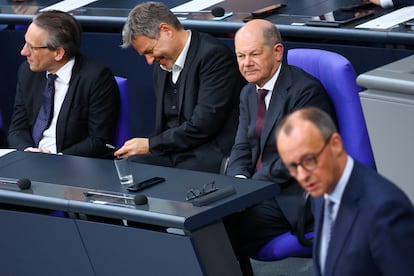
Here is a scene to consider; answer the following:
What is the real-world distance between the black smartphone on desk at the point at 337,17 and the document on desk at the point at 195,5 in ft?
2.97

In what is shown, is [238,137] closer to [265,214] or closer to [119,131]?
[265,214]

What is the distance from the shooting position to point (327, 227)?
316 centimetres

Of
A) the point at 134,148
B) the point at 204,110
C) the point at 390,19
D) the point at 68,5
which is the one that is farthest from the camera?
the point at 68,5

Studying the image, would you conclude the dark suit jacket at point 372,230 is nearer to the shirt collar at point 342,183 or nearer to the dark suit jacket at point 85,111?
the shirt collar at point 342,183

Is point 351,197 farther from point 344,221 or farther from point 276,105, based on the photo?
point 276,105

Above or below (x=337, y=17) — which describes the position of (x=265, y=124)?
below

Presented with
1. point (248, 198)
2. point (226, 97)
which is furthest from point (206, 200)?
point (226, 97)

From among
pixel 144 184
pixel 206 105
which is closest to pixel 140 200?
pixel 144 184

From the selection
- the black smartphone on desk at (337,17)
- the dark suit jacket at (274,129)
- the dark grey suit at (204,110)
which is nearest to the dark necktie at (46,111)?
the dark grey suit at (204,110)

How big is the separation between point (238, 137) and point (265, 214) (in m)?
0.48

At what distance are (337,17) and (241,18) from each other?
23.0 inches

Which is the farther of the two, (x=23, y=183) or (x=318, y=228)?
(x=23, y=183)

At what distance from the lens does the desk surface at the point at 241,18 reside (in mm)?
5375

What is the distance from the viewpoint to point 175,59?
5.28 metres
